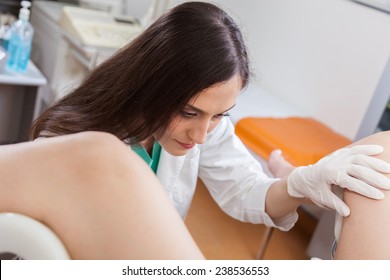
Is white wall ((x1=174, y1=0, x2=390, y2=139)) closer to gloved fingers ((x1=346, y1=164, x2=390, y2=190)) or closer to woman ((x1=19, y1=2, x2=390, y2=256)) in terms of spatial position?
woman ((x1=19, y1=2, x2=390, y2=256))

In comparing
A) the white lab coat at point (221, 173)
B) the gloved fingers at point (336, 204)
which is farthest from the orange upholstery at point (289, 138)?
the gloved fingers at point (336, 204)

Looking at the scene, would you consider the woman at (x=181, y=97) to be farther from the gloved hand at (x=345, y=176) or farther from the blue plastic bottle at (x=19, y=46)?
the blue plastic bottle at (x=19, y=46)

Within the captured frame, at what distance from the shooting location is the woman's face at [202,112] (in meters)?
1.10

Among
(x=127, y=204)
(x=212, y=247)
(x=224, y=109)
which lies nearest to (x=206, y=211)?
(x=212, y=247)

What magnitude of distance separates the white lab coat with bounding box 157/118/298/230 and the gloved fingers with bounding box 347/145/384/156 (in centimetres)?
36

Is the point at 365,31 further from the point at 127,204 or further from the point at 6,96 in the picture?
the point at 127,204

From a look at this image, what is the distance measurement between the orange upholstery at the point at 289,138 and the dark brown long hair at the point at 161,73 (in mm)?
1102

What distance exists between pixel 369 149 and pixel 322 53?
1.89 m

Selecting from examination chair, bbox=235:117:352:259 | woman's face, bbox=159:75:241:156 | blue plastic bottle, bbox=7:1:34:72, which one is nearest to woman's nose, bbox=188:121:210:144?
woman's face, bbox=159:75:241:156

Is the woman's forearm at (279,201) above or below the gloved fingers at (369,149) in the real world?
below

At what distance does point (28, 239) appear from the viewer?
0.66 m

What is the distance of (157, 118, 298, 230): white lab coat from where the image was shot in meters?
1.47

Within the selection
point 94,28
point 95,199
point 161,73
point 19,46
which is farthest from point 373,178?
point 94,28
